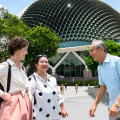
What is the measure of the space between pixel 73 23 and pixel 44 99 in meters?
60.2

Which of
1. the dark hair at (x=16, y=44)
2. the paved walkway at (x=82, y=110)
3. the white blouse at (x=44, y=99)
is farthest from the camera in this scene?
the paved walkway at (x=82, y=110)

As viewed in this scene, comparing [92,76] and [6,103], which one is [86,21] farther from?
[6,103]

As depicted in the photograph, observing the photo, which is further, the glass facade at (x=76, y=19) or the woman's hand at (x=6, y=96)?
the glass facade at (x=76, y=19)

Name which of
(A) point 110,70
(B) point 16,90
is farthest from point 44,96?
(A) point 110,70

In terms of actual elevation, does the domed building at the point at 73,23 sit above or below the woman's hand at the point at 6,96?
above

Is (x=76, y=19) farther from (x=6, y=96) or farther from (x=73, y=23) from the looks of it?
(x=6, y=96)

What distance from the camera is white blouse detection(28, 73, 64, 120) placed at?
377cm

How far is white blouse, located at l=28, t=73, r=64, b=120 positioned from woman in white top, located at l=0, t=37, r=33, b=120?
49 centimetres

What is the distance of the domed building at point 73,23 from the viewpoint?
5581cm

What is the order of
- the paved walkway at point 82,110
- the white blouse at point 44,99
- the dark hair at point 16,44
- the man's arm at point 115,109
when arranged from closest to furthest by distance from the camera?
1. the man's arm at point 115,109
2. the dark hair at point 16,44
3. the white blouse at point 44,99
4. the paved walkway at point 82,110

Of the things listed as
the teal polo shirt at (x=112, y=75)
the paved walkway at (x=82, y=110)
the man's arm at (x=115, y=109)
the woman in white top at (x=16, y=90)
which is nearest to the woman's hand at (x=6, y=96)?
the woman in white top at (x=16, y=90)

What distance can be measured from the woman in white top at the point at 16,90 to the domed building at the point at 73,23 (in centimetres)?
4773

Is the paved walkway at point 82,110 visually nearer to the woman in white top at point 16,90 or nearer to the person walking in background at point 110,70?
the person walking in background at point 110,70

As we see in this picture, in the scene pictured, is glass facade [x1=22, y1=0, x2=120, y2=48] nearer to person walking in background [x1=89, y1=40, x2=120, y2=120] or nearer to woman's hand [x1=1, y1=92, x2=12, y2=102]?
person walking in background [x1=89, y1=40, x2=120, y2=120]
